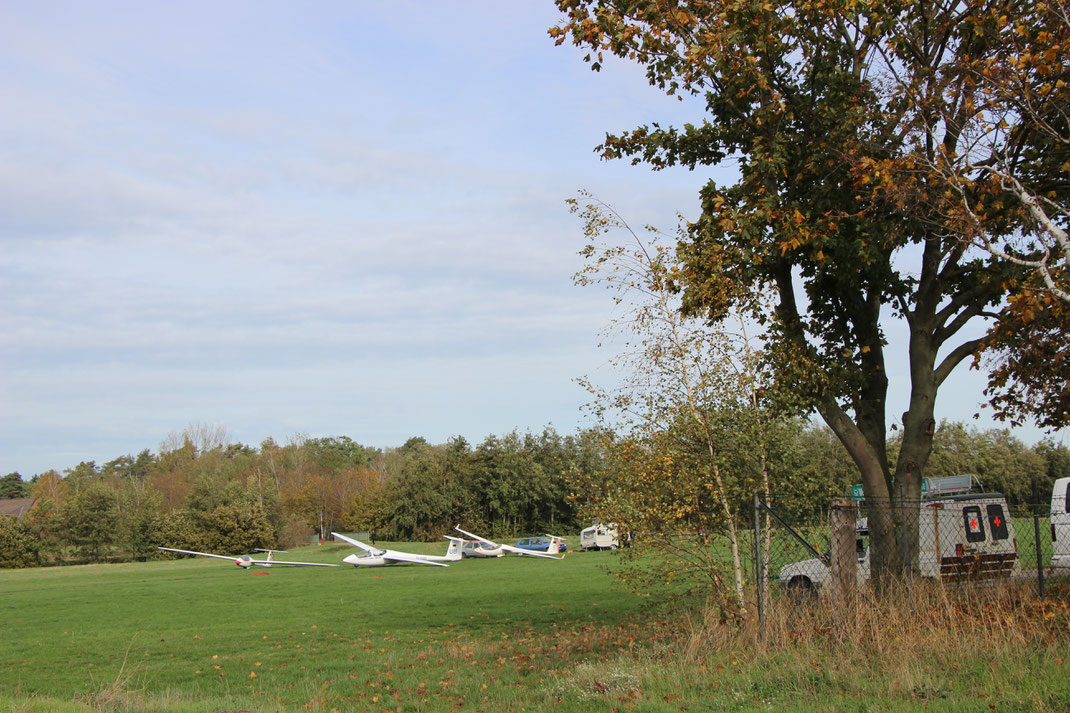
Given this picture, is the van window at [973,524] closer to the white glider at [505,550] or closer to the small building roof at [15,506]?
the white glider at [505,550]

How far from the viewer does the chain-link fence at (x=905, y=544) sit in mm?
9922

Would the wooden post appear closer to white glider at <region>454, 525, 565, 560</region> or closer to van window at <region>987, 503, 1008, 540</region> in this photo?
van window at <region>987, 503, 1008, 540</region>

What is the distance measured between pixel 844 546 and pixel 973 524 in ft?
23.8

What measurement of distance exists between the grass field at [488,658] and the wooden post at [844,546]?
59cm

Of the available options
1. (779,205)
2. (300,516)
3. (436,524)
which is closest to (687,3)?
(779,205)

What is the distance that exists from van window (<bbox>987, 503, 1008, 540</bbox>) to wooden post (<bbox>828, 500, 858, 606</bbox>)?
7441mm

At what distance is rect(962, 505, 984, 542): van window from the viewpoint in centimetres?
1533

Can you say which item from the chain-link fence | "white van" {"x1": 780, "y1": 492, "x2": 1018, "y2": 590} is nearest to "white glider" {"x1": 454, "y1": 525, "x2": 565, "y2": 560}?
the chain-link fence

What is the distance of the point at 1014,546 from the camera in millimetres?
14766

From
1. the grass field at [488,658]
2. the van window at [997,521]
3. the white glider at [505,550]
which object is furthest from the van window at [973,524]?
the white glider at [505,550]

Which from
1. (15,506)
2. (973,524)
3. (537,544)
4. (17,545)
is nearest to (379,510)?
(537,544)

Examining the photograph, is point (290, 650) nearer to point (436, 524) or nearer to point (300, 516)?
point (436, 524)

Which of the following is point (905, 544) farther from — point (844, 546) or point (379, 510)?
point (379, 510)

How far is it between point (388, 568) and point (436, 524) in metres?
29.8
